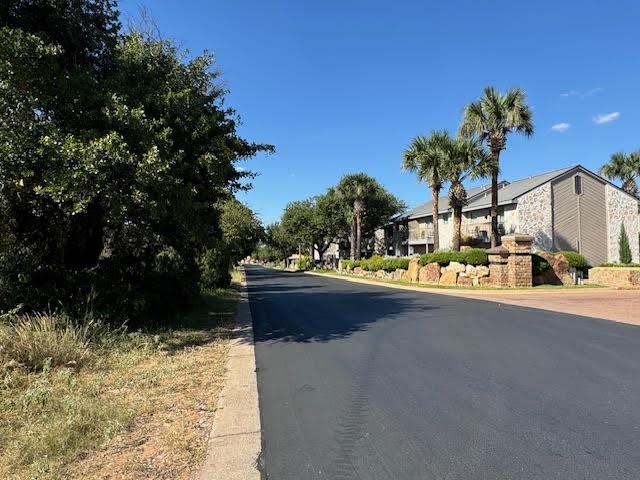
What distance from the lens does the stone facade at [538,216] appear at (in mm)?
36750

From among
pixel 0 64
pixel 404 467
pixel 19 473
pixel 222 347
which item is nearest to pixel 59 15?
pixel 0 64

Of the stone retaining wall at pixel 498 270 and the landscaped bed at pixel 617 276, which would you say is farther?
the stone retaining wall at pixel 498 270

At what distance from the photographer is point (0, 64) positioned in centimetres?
666

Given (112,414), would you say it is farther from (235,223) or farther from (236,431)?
(235,223)

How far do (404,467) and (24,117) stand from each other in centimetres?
682

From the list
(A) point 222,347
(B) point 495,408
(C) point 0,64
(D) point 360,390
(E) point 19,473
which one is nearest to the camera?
(E) point 19,473

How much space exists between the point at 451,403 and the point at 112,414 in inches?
136

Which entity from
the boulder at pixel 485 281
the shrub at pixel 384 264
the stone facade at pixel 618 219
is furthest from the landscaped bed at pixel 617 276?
the stone facade at pixel 618 219

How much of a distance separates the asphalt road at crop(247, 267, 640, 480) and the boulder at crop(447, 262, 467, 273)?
658 inches

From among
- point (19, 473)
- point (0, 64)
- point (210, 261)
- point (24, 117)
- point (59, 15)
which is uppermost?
point (59, 15)

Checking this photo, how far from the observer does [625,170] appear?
45.0 meters

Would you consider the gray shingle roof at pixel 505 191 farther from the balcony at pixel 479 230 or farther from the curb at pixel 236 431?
the curb at pixel 236 431

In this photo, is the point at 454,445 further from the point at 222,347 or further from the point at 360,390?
the point at 222,347

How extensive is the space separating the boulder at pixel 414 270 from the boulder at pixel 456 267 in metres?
3.01
